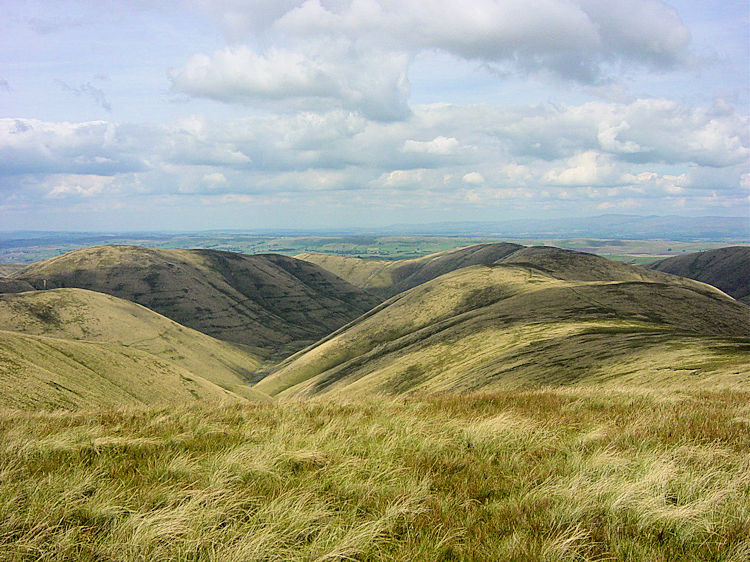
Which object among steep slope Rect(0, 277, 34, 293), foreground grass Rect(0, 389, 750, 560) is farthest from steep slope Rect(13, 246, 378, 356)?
foreground grass Rect(0, 389, 750, 560)

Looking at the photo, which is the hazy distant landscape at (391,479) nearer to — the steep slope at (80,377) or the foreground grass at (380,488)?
the foreground grass at (380,488)

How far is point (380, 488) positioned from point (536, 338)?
43.5 m

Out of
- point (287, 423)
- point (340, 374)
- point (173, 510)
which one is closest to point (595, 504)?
point (173, 510)

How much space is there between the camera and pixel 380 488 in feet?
20.4

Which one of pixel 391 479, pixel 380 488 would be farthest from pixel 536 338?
pixel 380 488

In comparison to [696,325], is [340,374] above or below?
below

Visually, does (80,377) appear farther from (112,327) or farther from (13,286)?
(13,286)

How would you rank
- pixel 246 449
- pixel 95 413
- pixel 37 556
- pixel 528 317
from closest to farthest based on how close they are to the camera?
pixel 37 556
pixel 246 449
pixel 95 413
pixel 528 317

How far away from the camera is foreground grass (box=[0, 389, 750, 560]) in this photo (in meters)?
4.83

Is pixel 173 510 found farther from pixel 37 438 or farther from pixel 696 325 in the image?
pixel 696 325

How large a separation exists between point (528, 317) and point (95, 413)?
5636 centimetres

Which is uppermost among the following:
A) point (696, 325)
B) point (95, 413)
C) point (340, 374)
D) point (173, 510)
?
point (173, 510)

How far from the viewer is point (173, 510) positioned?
543cm

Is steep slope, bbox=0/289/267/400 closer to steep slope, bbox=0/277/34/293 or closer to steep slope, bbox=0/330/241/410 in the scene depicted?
steep slope, bbox=0/330/241/410
